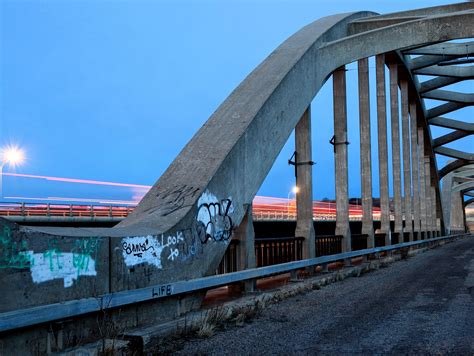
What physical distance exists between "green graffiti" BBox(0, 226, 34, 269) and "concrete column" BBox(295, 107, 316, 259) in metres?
9.84

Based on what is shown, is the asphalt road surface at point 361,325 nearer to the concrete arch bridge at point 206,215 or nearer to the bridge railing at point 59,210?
the concrete arch bridge at point 206,215

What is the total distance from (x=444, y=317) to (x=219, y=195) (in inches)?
170

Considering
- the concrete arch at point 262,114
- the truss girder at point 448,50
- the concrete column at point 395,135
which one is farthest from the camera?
the concrete column at point 395,135

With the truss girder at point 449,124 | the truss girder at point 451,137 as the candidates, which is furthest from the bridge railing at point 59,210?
the truss girder at point 451,137

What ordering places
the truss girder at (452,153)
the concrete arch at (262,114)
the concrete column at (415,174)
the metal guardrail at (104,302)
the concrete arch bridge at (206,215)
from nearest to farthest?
the metal guardrail at (104,302)
the concrete arch bridge at (206,215)
the concrete arch at (262,114)
the concrete column at (415,174)
the truss girder at (452,153)

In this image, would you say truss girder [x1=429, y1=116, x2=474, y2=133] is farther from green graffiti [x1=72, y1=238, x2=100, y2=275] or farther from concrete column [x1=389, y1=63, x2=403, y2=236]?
green graffiti [x1=72, y1=238, x2=100, y2=275]

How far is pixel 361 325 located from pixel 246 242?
345cm

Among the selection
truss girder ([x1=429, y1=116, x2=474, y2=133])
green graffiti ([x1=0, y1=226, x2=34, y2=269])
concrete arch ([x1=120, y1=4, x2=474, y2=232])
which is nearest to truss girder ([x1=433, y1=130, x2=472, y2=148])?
truss girder ([x1=429, y1=116, x2=474, y2=133])

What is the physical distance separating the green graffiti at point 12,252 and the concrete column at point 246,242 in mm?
5630

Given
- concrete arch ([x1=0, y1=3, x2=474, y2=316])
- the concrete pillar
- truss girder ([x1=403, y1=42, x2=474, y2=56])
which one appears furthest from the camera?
the concrete pillar

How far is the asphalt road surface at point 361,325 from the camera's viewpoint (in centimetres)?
623

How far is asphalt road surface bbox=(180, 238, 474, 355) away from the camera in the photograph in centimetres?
623

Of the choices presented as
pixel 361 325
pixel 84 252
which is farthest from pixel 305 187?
pixel 84 252

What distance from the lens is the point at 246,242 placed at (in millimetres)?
10508
